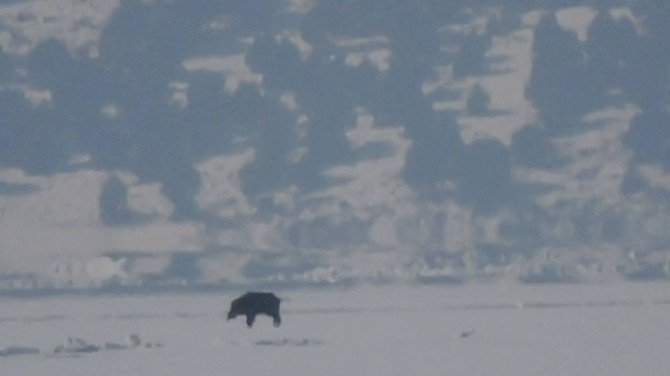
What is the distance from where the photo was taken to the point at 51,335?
1623 inches

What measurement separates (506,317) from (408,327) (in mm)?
6460

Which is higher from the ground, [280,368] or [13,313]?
[13,313]

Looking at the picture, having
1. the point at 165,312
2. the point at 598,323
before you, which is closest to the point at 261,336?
the point at 598,323

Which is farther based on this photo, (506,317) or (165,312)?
→ (165,312)

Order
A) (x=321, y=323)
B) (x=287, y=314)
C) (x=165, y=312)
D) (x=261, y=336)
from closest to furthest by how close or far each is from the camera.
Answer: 1. (x=261, y=336)
2. (x=321, y=323)
3. (x=287, y=314)
4. (x=165, y=312)

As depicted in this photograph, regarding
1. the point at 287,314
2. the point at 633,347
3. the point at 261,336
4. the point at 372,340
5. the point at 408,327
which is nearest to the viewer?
the point at 633,347

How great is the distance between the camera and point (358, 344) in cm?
3328

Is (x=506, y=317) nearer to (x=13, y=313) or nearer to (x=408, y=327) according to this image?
(x=408, y=327)

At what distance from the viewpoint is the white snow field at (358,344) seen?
27094 millimetres

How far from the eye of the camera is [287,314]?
2120 inches

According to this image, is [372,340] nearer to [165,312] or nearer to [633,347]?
[633,347]

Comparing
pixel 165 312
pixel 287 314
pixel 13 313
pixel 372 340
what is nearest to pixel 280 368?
pixel 372 340

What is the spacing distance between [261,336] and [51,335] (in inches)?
264

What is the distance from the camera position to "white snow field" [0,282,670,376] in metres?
27.1
